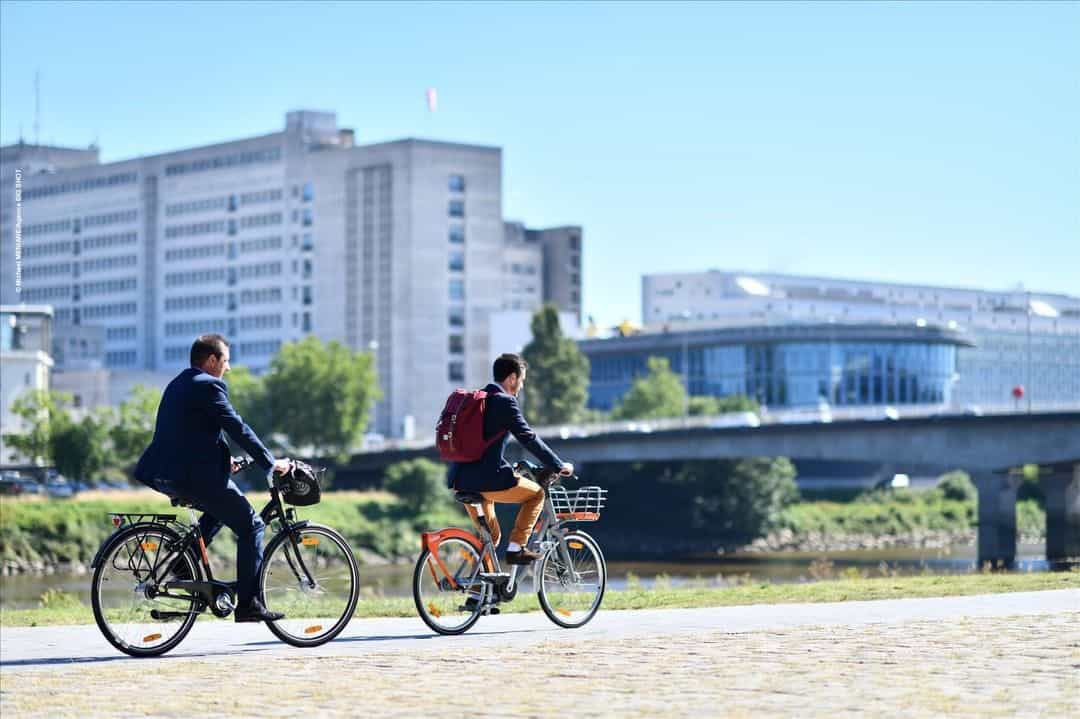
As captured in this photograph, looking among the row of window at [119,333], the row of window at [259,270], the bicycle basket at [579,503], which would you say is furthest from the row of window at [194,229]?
the bicycle basket at [579,503]

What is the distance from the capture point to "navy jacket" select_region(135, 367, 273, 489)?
13383mm

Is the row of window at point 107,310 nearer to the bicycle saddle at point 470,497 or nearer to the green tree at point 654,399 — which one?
the green tree at point 654,399

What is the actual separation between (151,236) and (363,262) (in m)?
23.6

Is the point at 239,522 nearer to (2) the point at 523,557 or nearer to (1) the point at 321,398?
(2) the point at 523,557

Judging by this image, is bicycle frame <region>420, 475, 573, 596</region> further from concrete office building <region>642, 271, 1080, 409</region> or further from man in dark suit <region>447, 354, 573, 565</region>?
concrete office building <region>642, 271, 1080, 409</region>

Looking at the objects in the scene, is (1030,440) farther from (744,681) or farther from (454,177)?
(454,177)

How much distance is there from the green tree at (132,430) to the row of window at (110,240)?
256 ft

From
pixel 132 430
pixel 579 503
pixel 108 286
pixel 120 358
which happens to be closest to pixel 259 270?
pixel 120 358

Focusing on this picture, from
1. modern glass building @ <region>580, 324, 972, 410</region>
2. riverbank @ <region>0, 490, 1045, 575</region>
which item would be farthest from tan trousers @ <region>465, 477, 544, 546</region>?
modern glass building @ <region>580, 324, 972, 410</region>

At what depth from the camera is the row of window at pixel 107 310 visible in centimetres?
18262

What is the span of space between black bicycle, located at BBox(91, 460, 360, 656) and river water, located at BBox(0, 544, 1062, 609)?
134 feet

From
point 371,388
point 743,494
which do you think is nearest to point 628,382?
point 371,388

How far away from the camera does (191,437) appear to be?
13461mm

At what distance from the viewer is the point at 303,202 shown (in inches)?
6791
